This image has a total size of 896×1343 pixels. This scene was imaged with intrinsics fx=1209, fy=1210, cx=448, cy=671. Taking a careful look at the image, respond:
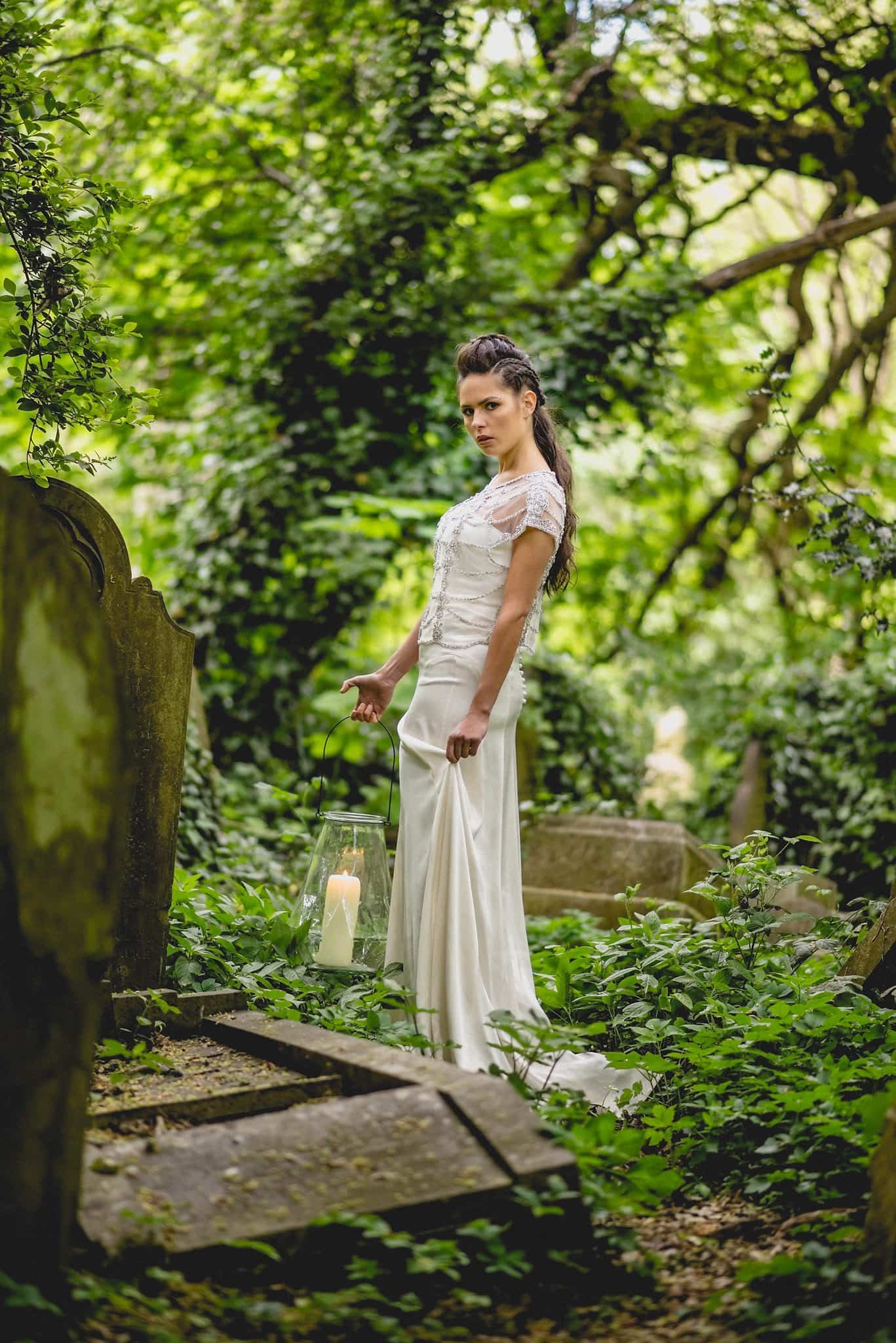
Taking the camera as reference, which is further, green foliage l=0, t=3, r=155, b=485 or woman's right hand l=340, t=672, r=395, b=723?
woman's right hand l=340, t=672, r=395, b=723

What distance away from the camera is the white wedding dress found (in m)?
3.64

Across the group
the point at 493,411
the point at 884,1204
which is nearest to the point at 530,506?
the point at 493,411

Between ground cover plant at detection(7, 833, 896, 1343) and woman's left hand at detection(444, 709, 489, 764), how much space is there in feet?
2.40

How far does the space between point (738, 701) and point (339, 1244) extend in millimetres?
7797

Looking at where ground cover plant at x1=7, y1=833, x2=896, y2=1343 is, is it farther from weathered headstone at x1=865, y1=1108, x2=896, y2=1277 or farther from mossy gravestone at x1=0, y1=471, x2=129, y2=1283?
mossy gravestone at x1=0, y1=471, x2=129, y2=1283

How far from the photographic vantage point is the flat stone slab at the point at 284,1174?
2201 mm

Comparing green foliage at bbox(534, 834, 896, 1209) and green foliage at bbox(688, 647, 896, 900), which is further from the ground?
green foliage at bbox(688, 647, 896, 900)

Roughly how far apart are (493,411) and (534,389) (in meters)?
0.20

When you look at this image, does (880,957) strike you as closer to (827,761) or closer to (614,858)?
(614,858)

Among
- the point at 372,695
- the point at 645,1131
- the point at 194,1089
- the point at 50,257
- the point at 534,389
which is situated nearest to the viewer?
the point at 194,1089

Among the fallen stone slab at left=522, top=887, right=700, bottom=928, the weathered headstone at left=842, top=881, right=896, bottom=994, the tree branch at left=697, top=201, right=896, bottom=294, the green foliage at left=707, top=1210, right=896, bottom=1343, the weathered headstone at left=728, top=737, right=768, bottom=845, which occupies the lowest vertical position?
the green foliage at left=707, top=1210, right=896, bottom=1343

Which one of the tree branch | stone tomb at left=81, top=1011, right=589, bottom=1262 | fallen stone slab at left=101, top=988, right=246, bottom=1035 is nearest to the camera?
stone tomb at left=81, top=1011, right=589, bottom=1262

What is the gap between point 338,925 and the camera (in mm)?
3914

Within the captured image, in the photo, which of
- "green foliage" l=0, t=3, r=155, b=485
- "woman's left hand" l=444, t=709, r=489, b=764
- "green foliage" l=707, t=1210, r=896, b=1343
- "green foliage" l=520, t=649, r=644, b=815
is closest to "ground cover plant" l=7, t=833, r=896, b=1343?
"green foliage" l=707, t=1210, r=896, b=1343
